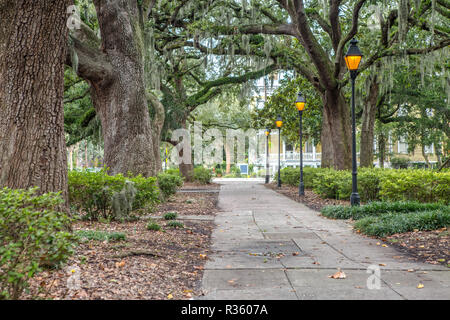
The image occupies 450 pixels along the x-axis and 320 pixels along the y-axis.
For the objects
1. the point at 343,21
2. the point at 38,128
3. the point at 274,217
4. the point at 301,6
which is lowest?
the point at 274,217

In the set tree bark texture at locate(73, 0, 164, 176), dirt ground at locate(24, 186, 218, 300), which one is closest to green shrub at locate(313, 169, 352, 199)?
tree bark texture at locate(73, 0, 164, 176)

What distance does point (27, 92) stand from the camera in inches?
222

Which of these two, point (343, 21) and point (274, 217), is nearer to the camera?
point (274, 217)

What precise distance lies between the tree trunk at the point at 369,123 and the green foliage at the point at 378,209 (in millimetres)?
9951

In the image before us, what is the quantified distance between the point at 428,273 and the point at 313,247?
2.02 metres

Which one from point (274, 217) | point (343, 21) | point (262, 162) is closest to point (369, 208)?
point (274, 217)

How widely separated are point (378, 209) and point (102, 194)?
6.31 meters

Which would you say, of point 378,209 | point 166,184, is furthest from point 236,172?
point 378,209

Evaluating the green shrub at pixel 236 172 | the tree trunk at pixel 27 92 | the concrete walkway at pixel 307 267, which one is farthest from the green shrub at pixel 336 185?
the green shrub at pixel 236 172

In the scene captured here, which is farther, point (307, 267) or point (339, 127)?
point (339, 127)

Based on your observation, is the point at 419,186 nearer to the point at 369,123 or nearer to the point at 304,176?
the point at 369,123
